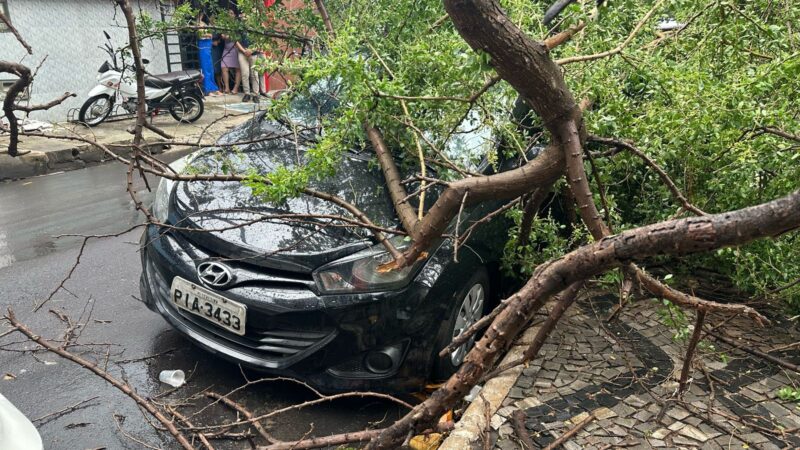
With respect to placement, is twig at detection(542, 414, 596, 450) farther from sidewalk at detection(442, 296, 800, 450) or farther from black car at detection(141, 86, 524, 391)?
black car at detection(141, 86, 524, 391)

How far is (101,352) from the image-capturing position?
4043mm

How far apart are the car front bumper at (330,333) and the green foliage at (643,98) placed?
0.53m

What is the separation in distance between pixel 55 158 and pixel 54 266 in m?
3.98

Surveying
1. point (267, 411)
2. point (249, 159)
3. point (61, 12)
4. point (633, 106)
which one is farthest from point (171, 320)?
point (61, 12)

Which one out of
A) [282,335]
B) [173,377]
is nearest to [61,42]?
[173,377]

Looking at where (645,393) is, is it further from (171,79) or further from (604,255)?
(171,79)

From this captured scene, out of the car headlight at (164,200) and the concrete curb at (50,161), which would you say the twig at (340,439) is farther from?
the concrete curb at (50,161)

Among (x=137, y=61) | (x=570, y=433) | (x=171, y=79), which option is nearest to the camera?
(x=570, y=433)

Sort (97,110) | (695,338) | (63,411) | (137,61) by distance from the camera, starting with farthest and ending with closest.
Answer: (97,110) → (63,411) → (137,61) → (695,338)

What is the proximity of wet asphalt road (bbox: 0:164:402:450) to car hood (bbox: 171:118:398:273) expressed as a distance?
0.78 metres

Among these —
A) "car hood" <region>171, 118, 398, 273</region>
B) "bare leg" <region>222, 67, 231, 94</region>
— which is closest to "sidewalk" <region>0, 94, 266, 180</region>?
"bare leg" <region>222, 67, 231, 94</region>

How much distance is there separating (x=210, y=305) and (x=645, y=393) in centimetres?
237

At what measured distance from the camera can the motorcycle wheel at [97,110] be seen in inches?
397

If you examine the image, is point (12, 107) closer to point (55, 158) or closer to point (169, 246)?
point (169, 246)
